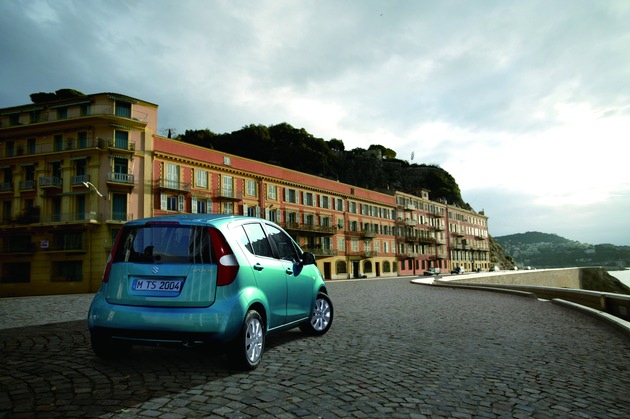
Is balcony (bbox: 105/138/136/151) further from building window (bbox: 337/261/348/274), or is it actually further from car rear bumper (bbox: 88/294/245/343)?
car rear bumper (bbox: 88/294/245/343)

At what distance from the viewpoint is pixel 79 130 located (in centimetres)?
3331

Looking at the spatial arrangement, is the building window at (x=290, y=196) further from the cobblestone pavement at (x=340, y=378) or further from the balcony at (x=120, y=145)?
the cobblestone pavement at (x=340, y=378)

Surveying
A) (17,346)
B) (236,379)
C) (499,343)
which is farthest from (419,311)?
(17,346)

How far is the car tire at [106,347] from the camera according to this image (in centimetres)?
463

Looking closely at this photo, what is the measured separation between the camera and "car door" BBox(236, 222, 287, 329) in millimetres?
5004

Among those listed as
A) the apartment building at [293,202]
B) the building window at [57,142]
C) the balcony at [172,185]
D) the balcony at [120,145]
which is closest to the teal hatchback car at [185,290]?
the balcony at [172,185]

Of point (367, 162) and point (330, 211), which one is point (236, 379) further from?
point (367, 162)

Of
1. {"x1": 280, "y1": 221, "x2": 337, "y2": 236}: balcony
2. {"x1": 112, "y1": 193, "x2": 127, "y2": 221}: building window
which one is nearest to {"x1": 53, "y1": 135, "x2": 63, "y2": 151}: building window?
{"x1": 112, "y1": 193, "x2": 127, "y2": 221}: building window

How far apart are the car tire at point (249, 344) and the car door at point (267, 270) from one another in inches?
12.0

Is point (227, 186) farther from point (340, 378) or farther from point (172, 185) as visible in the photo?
point (340, 378)

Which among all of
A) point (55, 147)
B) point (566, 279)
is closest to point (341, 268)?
point (55, 147)

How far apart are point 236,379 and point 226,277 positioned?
1.02m

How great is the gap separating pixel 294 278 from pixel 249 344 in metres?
1.53

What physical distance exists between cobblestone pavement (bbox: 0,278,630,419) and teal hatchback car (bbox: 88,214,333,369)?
0.34m
